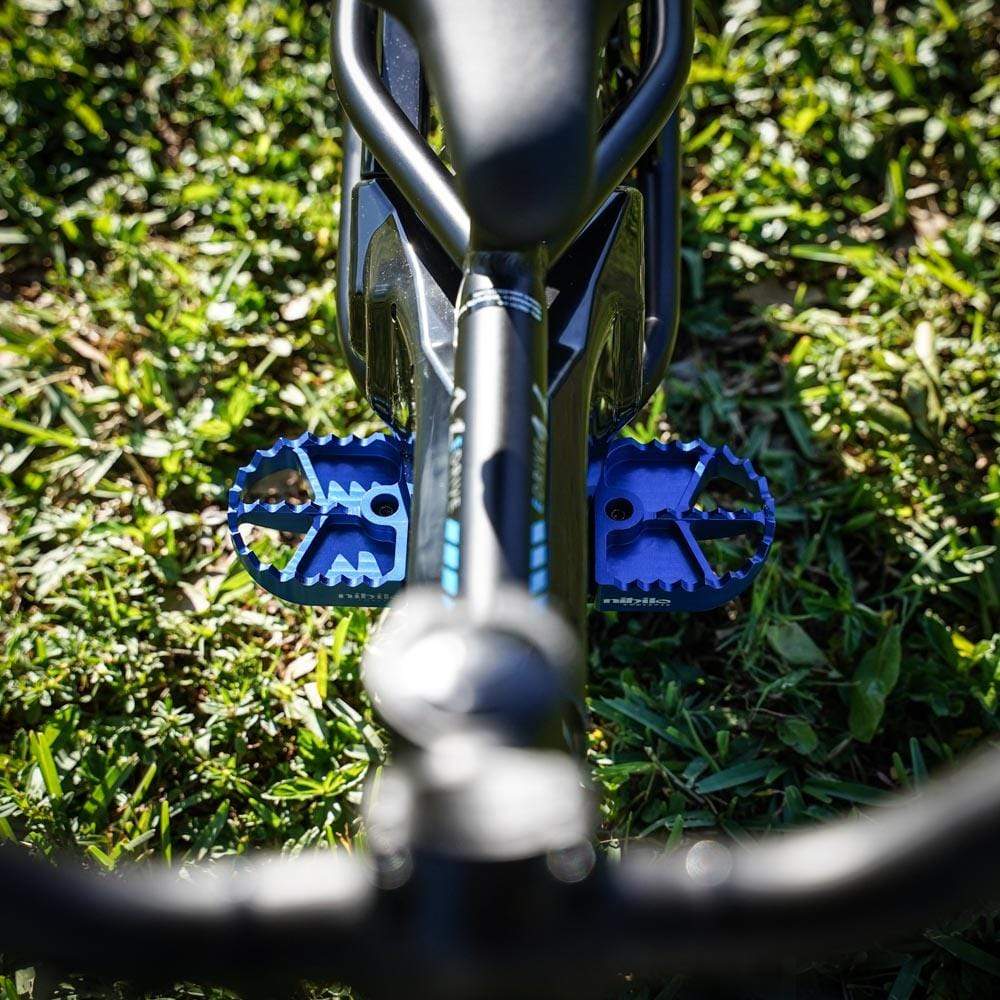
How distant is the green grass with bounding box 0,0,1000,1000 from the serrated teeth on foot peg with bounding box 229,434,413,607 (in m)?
0.39

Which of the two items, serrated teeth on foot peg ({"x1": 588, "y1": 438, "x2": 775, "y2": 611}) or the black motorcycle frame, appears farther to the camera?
serrated teeth on foot peg ({"x1": 588, "y1": 438, "x2": 775, "y2": 611})

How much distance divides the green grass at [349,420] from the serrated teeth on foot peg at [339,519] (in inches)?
15.2

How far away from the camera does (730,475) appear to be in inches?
70.4

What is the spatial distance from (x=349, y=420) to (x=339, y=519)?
2.09 ft

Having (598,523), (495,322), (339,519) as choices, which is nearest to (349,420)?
(339,519)

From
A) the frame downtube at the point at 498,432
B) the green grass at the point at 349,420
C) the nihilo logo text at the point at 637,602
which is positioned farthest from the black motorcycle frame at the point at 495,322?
the green grass at the point at 349,420

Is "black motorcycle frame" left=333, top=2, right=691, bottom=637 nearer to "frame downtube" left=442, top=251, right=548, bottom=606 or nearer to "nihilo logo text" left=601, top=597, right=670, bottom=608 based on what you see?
"frame downtube" left=442, top=251, right=548, bottom=606

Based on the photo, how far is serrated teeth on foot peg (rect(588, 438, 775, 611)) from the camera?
5.39 ft

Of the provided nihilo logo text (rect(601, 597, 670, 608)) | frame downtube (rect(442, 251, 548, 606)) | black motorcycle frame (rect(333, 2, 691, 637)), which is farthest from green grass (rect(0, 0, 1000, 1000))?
frame downtube (rect(442, 251, 548, 606))

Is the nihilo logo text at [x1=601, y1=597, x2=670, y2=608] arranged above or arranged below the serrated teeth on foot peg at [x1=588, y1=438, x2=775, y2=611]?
below

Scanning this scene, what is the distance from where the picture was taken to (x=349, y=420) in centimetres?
230

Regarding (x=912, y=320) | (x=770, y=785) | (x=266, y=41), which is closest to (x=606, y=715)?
(x=770, y=785)

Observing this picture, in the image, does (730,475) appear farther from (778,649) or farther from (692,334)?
(692,334)

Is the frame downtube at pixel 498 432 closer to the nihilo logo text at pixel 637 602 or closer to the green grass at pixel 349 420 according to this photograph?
the nihilo logo text at pixel 637 602
